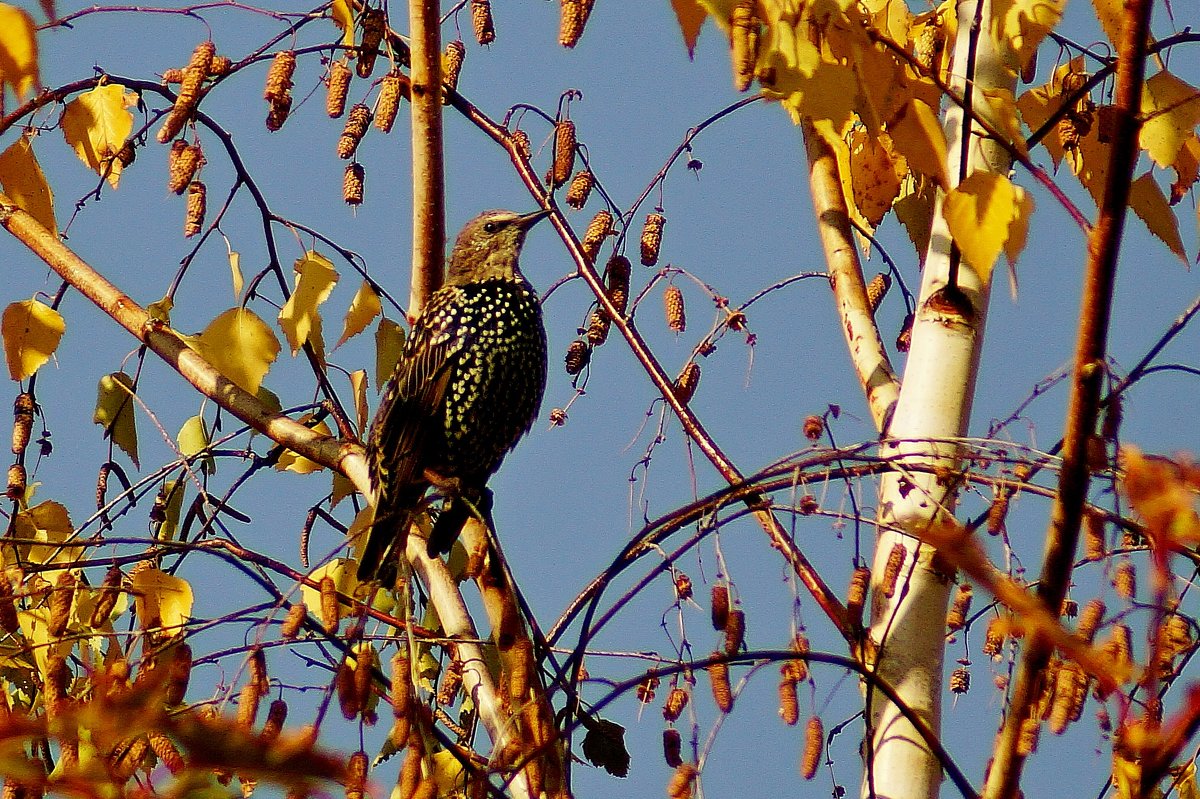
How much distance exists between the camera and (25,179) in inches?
133

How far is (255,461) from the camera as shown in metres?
3.97

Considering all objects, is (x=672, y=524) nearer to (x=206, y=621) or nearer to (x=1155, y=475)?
(x=206, y=621)

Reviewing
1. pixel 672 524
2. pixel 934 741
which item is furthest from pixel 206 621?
pixel 934 741

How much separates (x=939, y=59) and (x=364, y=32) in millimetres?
1452

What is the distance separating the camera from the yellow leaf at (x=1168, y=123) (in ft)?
9.33

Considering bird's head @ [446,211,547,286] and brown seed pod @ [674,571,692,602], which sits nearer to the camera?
brown seed pod @ [674,571,692,602]

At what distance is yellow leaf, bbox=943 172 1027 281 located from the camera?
219 centimetres

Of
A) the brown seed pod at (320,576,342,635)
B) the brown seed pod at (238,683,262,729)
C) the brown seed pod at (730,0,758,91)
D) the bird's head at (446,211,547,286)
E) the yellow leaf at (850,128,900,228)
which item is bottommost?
the brown seed pod at (238,683,262,729)

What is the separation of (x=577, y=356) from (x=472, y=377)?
1.41 metres

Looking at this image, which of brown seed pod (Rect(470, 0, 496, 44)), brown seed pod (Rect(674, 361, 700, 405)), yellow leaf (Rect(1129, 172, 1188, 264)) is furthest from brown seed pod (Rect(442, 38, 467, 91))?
yellow leaf (Rect(1129, 172, 1188, 264))

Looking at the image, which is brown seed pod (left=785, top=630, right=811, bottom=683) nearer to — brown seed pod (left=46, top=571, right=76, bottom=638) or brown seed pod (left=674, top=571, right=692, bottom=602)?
brown seed pod (left=674, top=571, right=692, bottom=602)

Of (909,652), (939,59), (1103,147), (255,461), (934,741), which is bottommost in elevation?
(934,741)

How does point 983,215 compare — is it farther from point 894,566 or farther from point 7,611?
point 7,611

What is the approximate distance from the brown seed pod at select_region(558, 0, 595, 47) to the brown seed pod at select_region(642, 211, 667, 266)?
726mm
